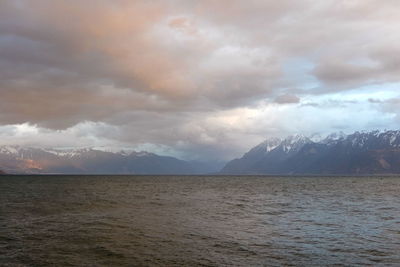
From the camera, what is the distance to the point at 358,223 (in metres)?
51.7

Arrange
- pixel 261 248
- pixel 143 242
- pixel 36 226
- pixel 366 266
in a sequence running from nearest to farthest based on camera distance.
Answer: pixel 366 266
pixel 261 248
pixel 143 242
pixel 36 226

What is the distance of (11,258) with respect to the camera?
100 feet

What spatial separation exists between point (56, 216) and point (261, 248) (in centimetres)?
3571

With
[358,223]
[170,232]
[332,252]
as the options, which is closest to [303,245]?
[332,252]

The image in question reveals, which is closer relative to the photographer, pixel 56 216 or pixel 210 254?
pixel 210 254

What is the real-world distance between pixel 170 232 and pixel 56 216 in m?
22.8

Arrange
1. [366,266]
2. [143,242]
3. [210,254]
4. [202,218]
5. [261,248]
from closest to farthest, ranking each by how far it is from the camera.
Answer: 1. [366,266]
2. [210,254]
3. [261,248]
4. [143,242]
5. [202,218]

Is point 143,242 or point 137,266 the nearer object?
point 137,266

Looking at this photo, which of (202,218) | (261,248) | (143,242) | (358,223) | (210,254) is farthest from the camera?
(202,218)

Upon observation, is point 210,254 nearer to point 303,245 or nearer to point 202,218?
point 303,245

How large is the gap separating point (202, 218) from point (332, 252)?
86.2 feet

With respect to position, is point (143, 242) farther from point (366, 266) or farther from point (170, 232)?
point (366, 266)

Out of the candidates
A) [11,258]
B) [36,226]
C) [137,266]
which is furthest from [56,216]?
[137,266]

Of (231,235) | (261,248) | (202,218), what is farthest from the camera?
(202,218)
